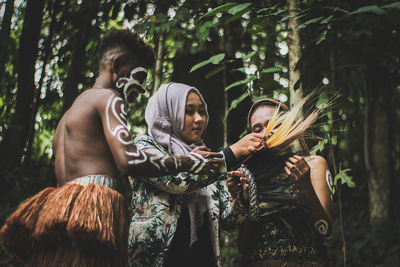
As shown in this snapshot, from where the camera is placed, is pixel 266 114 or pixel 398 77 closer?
pixel 266 114

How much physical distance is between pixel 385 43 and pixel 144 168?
2.72 m

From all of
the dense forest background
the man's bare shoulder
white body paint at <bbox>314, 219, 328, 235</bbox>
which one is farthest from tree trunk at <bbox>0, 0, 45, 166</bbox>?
white body paint at <bbox>314, 219, 328, 235</bbox>

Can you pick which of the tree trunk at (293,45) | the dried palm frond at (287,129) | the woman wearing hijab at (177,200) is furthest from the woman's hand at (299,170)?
the tree trunk at (293,45)

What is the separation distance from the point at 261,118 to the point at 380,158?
4031 mm

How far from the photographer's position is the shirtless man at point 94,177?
170 centimetres

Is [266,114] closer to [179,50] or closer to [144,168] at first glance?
[144,168]

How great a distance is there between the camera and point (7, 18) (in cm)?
398

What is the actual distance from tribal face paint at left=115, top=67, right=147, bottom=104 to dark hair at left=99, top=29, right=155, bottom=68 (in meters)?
0.09

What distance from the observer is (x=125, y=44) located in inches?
82.7

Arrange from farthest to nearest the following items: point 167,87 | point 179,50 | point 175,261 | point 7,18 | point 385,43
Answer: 1. point 179,50
2. point 7,18
3. point 385,43
4. point 167,87
5. point 175,261

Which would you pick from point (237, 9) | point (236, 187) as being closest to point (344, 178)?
point (236, 187)

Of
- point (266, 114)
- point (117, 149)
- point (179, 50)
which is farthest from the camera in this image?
point (179, 50)

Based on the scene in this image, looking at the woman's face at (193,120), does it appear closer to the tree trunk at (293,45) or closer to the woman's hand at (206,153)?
the woman's hand at (206,153)

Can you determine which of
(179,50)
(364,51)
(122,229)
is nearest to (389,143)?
(364,51)
